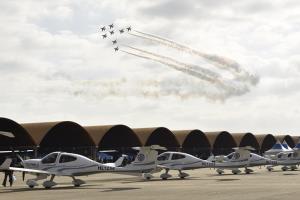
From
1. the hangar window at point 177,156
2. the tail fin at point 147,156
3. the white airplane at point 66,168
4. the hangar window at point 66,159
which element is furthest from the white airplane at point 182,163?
the hangar window at point 66,159

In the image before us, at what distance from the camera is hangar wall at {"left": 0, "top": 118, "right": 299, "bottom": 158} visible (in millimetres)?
65812

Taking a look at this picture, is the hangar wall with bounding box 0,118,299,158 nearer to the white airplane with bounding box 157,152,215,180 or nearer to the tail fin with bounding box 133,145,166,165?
the white airplane with bounding box 157,152,215,180

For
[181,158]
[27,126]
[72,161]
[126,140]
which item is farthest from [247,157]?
[126,140]

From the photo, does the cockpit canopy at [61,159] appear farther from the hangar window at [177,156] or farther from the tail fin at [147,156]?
the hangar window at [177,156]

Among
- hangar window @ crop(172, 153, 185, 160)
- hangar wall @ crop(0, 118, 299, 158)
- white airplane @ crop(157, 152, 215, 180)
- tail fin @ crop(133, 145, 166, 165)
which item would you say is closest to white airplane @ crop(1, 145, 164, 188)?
tail fin @ crop(133, 145, 166, 165)

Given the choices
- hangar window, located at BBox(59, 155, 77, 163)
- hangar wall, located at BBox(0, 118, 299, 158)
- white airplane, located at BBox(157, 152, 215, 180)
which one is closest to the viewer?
hangar window, located at BBox(59, 155, 77, 163)

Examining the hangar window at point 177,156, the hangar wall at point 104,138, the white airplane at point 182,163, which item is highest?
the hangar wall at point 104,138

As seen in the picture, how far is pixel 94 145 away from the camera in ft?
240

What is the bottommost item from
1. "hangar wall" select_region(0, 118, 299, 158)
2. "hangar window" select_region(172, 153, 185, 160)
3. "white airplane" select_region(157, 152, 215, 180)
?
"white airplane" select_region(157, 152, 215, 180)

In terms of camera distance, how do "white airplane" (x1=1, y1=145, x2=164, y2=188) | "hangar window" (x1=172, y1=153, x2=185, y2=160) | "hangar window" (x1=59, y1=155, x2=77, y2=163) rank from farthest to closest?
"hangar window" (x1=172, y1=153, x2=185, y2=160), "hangar window" (x1=59, y1=155, x2=77, y2=163), "white airplane" (x1=1, y1=145, x2=164, y2=188)

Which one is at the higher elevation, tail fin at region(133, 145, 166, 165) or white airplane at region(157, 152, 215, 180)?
tail fin at region(133, 145, 166, 165)

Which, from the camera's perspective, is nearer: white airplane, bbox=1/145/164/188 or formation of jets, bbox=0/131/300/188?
formation of jets, bbox=0/131/300/188

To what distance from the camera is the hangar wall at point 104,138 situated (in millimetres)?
65812

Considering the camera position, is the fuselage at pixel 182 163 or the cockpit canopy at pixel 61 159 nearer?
the cockpit canopy at pixel 61 159
